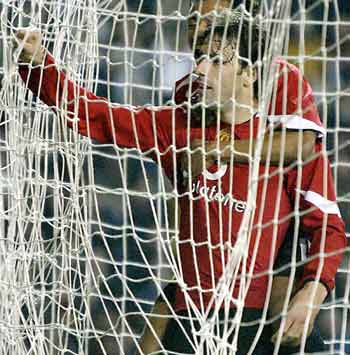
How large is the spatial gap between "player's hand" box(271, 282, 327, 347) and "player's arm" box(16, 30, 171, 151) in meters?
0.37

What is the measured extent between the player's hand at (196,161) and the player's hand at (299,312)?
0.87 ft

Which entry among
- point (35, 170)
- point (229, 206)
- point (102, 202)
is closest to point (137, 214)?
point (102, 202)

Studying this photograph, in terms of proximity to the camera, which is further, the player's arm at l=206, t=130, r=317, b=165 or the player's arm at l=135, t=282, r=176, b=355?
the player's arm at l=135, t=282, r=176, b=355

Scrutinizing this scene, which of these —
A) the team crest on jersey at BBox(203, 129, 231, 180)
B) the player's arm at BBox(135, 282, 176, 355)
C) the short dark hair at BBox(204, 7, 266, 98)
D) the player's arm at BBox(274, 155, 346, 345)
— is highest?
the short dark hair at BBox(204, 7, 266, 98)

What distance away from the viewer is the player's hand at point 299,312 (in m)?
1.92

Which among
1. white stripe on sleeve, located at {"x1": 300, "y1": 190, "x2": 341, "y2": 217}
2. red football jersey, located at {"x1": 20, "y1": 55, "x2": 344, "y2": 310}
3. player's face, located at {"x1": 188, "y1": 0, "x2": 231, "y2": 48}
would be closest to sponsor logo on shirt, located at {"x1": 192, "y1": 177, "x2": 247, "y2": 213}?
red football jersey, located at {"x1": 20, "y1": 55, "x2": 344, "y2": 310}

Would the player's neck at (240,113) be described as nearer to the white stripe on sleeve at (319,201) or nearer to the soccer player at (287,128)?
the soccer player at (287,128)

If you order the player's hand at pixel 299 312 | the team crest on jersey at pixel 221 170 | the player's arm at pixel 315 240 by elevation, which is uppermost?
the team crest on jersey at pixel 221 170

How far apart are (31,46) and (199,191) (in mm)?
386

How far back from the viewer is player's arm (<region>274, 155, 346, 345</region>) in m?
1.92

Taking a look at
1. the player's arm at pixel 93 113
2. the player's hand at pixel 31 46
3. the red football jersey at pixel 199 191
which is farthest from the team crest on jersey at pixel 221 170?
the player's hand at pixel 31 46

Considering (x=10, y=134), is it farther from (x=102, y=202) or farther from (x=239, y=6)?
(x=102, y=202)

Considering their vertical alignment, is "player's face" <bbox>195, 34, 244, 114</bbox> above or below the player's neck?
above

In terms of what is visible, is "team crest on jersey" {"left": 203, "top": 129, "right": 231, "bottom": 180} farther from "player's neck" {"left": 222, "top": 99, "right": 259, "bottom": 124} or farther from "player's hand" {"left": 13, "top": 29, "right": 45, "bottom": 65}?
"player's hand" {"left": 13, "top": 29, "right": 45, "bottom": 65}
